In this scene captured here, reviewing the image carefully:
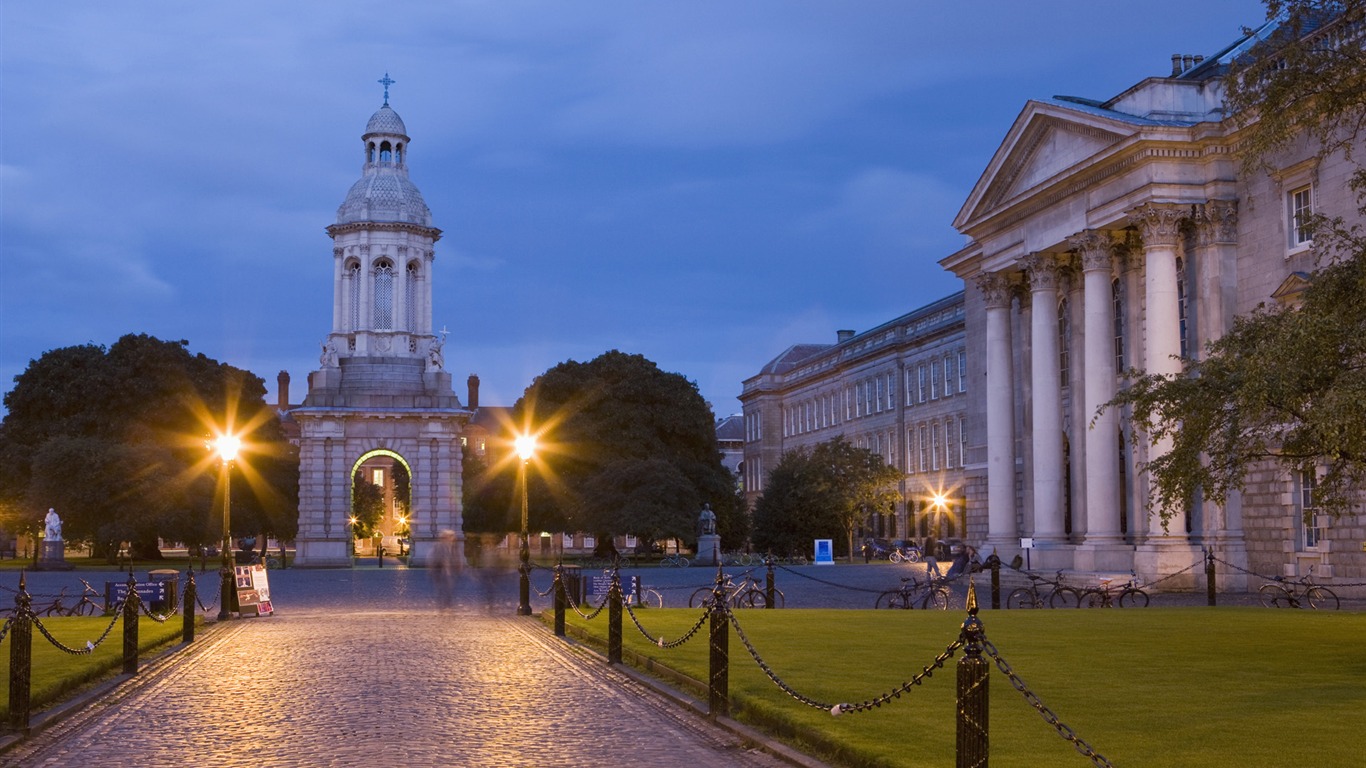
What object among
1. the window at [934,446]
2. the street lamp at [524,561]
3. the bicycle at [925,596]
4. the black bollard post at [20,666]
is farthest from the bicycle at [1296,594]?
the window at [934,446]

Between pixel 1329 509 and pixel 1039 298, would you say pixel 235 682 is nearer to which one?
pixel 1329 509

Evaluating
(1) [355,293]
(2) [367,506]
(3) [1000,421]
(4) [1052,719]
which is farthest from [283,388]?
(4) [1052,719]

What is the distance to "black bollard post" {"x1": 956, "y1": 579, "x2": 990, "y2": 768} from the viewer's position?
945 centimetres

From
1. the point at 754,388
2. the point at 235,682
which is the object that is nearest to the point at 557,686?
the point at 235,682

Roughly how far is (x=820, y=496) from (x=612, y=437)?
42.2ft

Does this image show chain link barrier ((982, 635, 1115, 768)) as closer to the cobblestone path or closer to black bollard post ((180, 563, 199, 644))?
the cobblestone path

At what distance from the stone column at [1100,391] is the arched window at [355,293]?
50215mm

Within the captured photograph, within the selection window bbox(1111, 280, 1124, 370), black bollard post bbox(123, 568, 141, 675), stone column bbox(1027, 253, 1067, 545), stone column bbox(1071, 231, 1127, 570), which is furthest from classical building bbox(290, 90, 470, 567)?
black bollard post bbox(123, 568, 141, 675)

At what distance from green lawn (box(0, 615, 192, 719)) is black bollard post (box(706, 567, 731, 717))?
6.56 meters

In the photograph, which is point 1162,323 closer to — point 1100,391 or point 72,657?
point 1100,391

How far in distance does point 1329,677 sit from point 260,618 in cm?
2281

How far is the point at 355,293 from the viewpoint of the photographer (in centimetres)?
8606

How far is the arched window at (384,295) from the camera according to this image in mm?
86188

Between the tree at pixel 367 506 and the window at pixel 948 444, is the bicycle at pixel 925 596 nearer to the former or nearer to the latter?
the window at pixel 948 444
